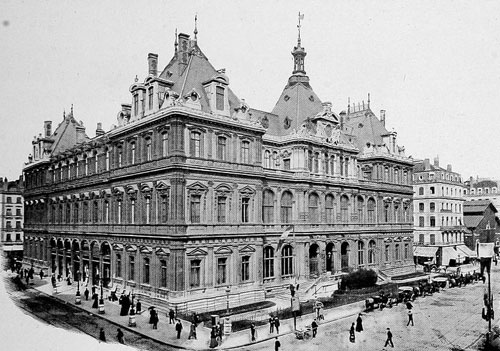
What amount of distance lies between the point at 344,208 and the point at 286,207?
865 cm

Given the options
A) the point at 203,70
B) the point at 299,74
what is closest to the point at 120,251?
the point at 203,70

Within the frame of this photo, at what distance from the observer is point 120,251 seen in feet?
116

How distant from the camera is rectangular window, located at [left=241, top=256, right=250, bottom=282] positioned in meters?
34.4

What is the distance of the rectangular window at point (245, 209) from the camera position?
3488cm

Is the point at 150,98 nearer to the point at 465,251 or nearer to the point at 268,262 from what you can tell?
the point at 268,262

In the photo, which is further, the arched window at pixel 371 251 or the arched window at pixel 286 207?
the arched window at pixel 371 251

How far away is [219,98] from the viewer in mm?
33500

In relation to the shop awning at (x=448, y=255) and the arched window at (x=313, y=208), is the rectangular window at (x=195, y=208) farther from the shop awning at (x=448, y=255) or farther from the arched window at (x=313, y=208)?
the shop awning at (x=448, y=255)

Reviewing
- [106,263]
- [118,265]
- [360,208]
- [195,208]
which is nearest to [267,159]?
[195,208]

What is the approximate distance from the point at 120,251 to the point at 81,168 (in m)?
11.4

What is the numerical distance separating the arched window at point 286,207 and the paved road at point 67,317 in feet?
57.8

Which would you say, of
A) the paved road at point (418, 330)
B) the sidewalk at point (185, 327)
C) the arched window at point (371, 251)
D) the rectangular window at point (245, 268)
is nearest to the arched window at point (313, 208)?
the rectangular window at point (245, 268)

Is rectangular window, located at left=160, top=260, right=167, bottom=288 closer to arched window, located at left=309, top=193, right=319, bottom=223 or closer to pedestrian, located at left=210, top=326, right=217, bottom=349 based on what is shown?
pedestrian, located at left=210, top=326, right=217, bottom=349

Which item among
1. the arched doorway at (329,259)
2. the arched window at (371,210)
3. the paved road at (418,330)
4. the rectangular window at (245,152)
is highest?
the rectangular window at (245,152)
